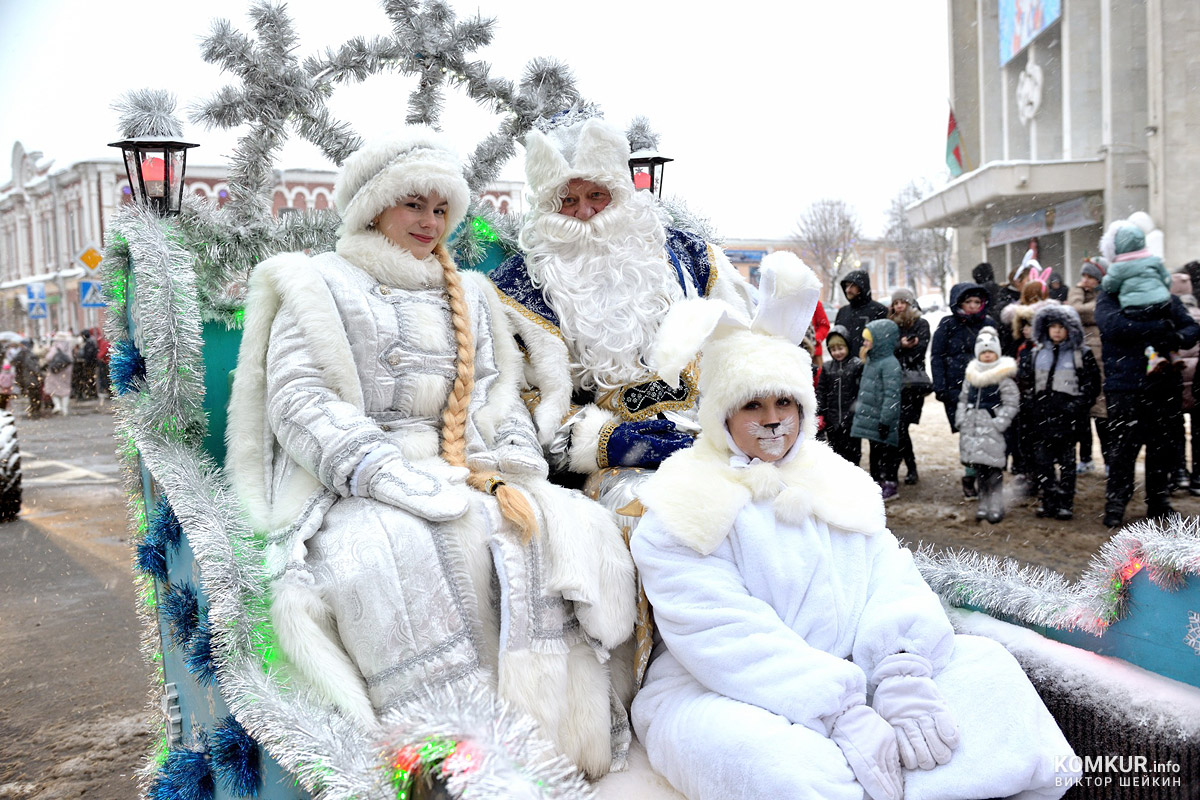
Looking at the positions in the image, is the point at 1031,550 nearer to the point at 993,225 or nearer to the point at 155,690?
the point at 155,690

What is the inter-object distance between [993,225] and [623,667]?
22.2 m

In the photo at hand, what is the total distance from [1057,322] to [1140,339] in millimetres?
585

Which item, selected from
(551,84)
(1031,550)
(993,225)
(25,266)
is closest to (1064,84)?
(993,225)

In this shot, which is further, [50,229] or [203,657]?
[50,229]

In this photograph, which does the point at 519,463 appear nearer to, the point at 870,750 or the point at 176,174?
the point at 870,750

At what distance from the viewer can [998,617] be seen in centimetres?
250

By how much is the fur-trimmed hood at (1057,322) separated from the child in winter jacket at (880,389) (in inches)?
38.7

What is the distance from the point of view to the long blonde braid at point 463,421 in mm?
2352

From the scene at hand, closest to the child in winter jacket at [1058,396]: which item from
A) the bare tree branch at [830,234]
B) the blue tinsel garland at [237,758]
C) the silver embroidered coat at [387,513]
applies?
the silver embroidered coat at [387,513]

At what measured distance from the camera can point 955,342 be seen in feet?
22.6

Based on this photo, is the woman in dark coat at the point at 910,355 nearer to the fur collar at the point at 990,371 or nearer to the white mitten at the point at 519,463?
the fur collar at the point at 990,371

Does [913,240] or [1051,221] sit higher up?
[913,240]

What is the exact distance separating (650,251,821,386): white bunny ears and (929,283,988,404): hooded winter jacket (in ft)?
15.7

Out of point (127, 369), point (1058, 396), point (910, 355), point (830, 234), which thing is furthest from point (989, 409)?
point (830, 234)
